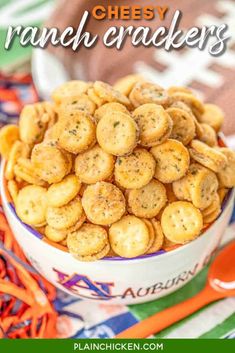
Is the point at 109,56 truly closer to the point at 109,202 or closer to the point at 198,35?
the point at 198,35

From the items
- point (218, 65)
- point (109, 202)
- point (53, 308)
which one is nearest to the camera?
point (109, 202)

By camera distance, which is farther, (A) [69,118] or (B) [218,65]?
(B) [218,65]

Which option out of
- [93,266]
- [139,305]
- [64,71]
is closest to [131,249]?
[93,266]

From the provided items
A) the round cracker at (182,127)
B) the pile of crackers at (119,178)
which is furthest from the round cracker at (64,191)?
the round cracker at (182,127)

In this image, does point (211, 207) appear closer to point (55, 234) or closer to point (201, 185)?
point (201, 185)

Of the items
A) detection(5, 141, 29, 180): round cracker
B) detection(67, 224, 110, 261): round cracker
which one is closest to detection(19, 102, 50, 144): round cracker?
detection(5, 141, 29, 180): round cracker

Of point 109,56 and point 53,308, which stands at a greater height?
point 109,56

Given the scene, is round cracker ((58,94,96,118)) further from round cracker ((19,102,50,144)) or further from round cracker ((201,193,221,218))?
round cracker ((201,193,221,218))

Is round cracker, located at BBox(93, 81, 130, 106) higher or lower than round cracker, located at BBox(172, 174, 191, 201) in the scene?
higher
